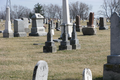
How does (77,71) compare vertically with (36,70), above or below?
below

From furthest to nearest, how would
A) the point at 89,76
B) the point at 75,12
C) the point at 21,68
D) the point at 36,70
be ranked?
the point at 75,12 < the point at 21,68 < the point at 89,76 < the point at 36,70

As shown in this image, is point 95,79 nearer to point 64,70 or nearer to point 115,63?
point 115,63

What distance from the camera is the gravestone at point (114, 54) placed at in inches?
228

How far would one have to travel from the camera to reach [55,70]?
705 centimetres

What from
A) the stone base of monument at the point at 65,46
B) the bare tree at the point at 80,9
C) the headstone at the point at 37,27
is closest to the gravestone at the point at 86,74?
the stone base of monument at the point at 65,46

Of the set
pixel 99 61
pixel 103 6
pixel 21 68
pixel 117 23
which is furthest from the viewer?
pixel 103 6

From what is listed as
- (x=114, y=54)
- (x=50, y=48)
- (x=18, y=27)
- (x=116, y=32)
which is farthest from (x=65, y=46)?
(x=18, y=27)

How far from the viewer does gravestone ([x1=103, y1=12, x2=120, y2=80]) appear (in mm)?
5789

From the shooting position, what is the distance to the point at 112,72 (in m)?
5.88

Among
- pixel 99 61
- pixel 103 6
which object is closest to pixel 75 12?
pixel 103 6

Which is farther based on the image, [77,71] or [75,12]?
[75,12]

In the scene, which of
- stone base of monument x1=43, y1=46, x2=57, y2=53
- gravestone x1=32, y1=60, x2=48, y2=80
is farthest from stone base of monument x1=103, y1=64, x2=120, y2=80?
stone base of monument x1=43, y1=46, x2=57, y2=53

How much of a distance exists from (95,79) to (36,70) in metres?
2.39

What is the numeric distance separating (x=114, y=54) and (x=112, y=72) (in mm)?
475
